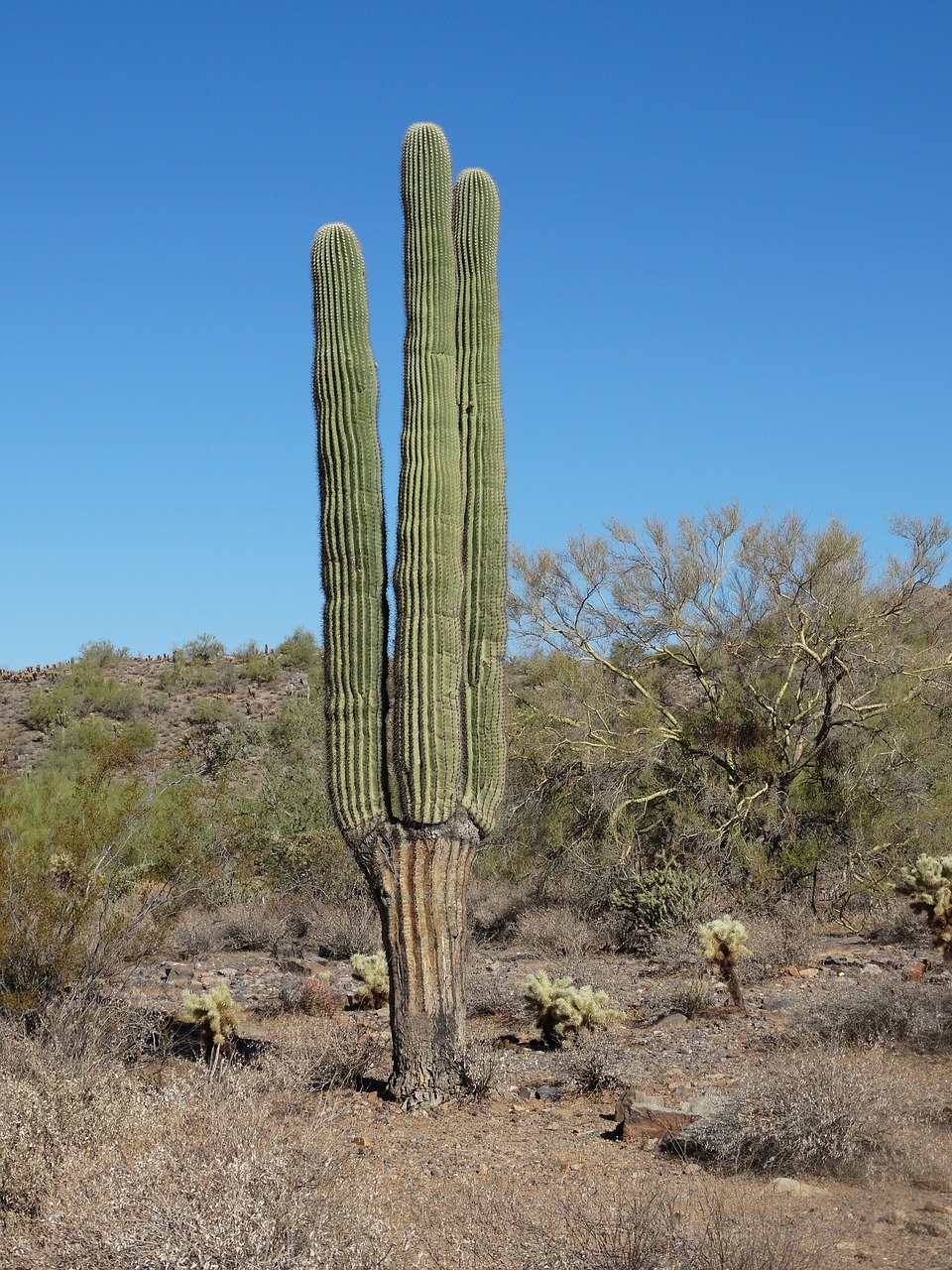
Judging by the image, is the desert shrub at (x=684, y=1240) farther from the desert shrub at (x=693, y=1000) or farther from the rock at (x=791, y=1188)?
the desert shrub at (x=693, y=1000)

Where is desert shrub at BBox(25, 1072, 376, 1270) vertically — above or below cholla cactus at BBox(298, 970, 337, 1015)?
above

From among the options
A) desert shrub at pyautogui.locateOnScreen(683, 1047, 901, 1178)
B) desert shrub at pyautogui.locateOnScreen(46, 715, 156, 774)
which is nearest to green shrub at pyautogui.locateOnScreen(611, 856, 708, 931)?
desert shrub at pyautogui.locateOnScreen(683, 1047, 901, 1178)

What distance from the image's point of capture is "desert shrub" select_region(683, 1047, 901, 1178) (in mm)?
5508

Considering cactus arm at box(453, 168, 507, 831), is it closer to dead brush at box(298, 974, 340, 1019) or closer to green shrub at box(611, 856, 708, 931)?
dead brush at box(298, 974, 340, 1019)

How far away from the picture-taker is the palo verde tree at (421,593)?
7.28 meters

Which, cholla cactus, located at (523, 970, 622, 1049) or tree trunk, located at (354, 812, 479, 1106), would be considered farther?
cholla cactus, located at (523, 970, 622, 1049)

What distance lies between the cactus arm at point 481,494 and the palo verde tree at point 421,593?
11 millimetres

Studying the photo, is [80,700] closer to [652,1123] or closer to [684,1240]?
[652,1123]

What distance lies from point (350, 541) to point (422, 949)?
253 centimetres

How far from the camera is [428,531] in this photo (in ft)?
24.7

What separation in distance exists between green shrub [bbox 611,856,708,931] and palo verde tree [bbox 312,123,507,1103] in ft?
17.2

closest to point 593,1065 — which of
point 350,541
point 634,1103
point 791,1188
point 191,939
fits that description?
point 634,1103

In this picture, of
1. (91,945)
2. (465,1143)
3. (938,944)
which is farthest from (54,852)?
(938,944)

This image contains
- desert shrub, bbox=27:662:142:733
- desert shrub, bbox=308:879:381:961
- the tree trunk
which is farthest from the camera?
desert shrub, bbox=27:662:142:733
